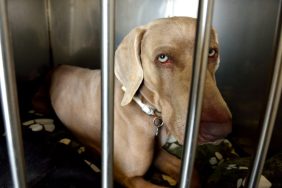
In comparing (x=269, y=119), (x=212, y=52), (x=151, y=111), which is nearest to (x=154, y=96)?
(x=151, y=111)

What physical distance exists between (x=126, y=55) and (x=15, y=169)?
0.47 metres

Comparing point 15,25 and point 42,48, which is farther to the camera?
point 42,48

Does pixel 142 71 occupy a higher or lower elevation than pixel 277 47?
lower

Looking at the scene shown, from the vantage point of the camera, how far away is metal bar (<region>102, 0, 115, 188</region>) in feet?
1.24

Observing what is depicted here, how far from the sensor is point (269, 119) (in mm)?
446

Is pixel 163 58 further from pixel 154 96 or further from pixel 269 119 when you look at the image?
pixel 269 119

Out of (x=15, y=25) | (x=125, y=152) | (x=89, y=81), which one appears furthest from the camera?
(x=15, y=25)

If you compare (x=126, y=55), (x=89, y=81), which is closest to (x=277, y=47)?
(x=126, y=55)

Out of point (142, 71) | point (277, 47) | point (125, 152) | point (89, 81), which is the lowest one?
point (125, 152)

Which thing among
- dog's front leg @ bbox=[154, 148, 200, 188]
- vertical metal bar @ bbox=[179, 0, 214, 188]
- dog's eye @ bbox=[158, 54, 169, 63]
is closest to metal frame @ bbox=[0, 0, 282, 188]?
vertical metal bar @ bbox=[179, 0, 214, 188]

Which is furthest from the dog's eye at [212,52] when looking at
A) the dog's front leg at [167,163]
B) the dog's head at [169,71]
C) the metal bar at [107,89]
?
the metal bar at [107,89]

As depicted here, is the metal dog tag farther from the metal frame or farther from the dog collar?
the metal frame

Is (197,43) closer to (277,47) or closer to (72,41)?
(277,47)

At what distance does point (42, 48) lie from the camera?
4.55 ft
